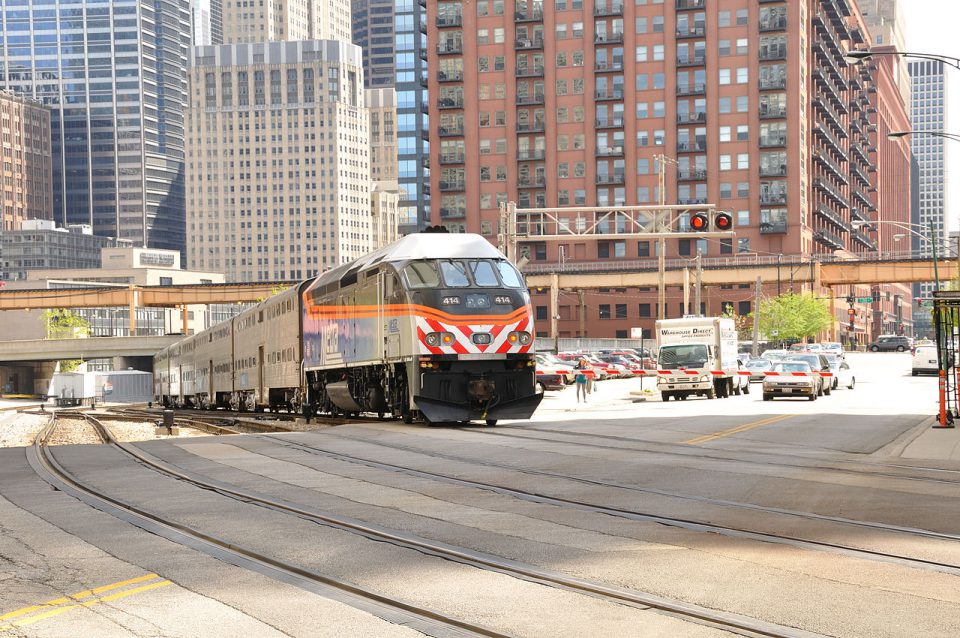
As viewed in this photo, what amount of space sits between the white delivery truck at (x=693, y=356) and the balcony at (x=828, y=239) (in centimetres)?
10097

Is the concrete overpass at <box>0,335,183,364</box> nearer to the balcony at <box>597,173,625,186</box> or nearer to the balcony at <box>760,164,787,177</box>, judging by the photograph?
the balcony at <box>597,173,625,186</box>

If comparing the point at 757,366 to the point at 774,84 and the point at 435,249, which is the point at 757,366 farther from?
the point at 774,84

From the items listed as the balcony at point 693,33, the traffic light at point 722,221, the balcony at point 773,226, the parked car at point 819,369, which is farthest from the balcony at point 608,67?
the traffic light at point 722,221

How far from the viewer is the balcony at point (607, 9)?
462 feet

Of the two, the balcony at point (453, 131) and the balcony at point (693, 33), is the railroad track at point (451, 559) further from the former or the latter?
the balcony at point (453, 131)

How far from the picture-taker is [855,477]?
17.5m

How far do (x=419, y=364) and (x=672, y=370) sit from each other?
2538 cm

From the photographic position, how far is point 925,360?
248ft

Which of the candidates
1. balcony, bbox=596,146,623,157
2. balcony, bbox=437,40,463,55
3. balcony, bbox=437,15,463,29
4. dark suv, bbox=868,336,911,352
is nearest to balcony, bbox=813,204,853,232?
dark suv, bbox=868,336,911,352

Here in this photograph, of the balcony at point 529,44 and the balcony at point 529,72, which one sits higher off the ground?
the balcony at point 529,44

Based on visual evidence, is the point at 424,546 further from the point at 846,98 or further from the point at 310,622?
the point at 846,98

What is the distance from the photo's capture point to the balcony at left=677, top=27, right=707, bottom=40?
5433 inches

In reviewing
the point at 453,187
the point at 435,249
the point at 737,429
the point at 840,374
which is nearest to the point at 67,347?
the point at 453,187

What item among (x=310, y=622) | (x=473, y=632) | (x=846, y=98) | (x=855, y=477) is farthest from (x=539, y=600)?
(x=846, y=98)
